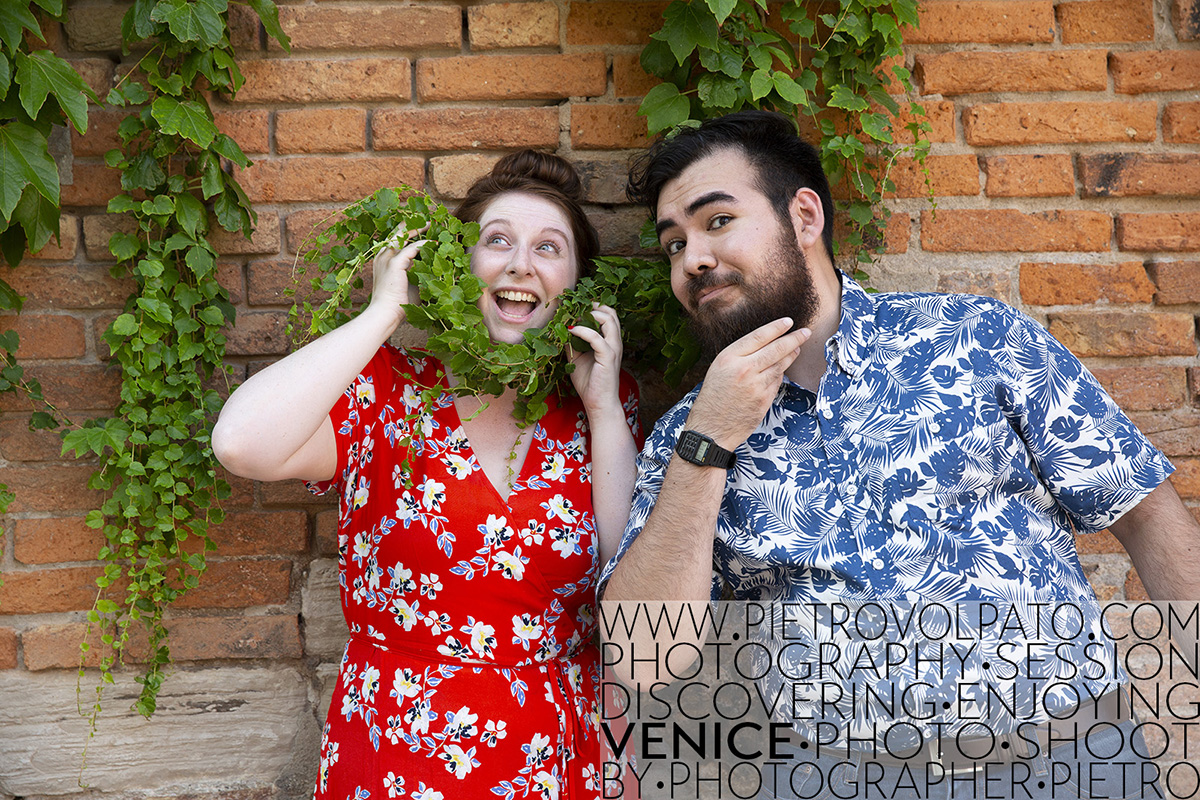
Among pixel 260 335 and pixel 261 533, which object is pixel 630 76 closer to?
pixel 260 335

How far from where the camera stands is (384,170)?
2.19m

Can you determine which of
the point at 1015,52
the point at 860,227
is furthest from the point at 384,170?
the point at 1015,52

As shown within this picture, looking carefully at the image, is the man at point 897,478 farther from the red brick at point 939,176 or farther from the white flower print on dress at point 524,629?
the red brick at point 939,176

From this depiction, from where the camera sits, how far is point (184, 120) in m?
1.96

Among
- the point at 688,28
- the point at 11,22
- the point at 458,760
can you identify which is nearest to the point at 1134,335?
the point at 688,28

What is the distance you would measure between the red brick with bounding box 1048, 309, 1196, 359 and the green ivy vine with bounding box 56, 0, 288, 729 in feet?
7.17

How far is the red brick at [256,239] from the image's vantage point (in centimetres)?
217

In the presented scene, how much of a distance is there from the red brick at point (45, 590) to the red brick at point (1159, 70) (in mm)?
2969

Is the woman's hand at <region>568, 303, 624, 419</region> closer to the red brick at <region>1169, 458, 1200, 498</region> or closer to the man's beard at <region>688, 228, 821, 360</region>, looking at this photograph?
the man's beard at <region>688, 228, 821, 360</region>

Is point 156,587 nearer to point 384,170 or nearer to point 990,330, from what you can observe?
point 384,170

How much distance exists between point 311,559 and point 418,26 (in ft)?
4.72

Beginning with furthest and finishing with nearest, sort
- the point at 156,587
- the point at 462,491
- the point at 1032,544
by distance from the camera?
1. the point at 156,587
2. the point at 462,491
3. the point at 1032,544

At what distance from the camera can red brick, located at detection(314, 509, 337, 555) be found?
2178mm

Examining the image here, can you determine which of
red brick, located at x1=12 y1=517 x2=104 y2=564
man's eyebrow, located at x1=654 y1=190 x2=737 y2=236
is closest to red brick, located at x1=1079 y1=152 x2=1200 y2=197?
man's eyebrow, located at x1=654 y1=190 x2=737 y2=236
